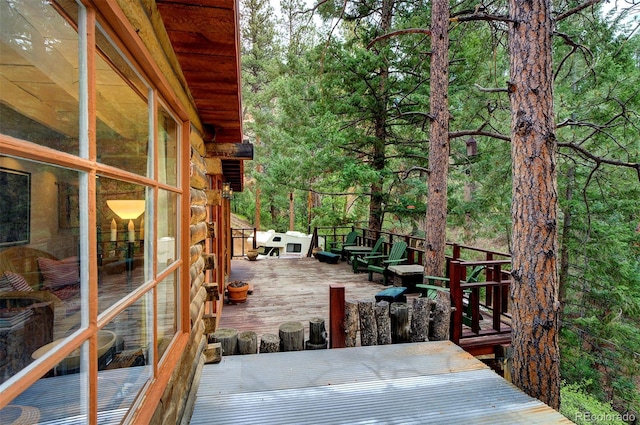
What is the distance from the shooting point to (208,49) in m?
1.85

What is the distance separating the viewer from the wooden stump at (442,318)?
3.40 meters

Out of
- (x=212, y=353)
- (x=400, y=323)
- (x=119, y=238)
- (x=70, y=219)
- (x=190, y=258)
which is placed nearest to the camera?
(x=70, y=219)

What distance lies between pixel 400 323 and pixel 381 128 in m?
7.13

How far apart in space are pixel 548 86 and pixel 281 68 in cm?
1015

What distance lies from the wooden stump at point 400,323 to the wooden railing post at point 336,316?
0.55m

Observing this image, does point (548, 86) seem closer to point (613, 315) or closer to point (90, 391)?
point (90, 391)

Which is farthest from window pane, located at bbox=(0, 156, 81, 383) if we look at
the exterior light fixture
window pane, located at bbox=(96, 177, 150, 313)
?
the exterior light fixture

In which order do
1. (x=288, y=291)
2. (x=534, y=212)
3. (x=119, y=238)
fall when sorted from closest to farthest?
(x=119, y=238)
(x=534, y=212)
(x=288, y=291)

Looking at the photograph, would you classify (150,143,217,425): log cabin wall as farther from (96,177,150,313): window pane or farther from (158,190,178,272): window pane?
(96,177,150,313): window pane

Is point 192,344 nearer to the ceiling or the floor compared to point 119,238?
nearer to the floor

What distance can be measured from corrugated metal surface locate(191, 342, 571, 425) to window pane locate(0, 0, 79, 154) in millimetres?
1926

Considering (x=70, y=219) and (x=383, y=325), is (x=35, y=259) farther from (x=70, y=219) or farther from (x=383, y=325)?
(x=383, y=325)

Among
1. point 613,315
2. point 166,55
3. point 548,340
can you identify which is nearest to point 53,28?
point 166,55

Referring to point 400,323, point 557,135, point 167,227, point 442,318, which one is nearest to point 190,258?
point 167,227
